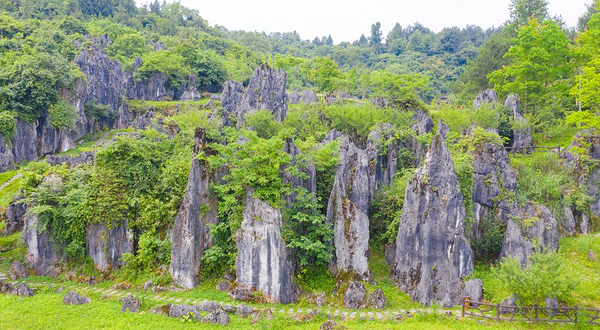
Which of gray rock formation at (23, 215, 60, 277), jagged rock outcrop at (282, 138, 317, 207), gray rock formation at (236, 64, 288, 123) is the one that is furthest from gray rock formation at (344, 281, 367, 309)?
gray rock formation at (236, 64, 288, 123)

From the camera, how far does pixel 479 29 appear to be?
125312 millimetres

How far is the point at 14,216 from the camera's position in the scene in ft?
82.5

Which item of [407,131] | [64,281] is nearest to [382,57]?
[407,131]

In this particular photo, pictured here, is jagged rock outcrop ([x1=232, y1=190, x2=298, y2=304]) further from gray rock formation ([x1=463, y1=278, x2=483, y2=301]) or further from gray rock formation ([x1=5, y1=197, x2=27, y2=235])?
gray rock formation ([x1=5, y1=197, x2=27, y2=235])

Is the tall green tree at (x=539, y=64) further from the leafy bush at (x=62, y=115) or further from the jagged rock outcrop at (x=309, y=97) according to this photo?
the leafy bush at (x=62, y=115)

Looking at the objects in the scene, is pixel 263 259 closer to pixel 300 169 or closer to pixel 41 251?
pixel 300 169

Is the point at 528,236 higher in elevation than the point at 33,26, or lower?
lower

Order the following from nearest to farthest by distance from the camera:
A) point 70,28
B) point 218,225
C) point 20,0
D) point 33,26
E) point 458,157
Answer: point 218,225 < point 458,157 < point 33,26 < point 70,28 < point 20,0

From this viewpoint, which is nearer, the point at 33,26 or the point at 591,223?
the point at 591,223

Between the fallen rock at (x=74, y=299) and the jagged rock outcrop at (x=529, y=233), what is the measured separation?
22589mm

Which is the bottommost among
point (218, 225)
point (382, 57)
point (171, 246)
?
point (171, 246)

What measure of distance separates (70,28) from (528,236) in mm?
80255

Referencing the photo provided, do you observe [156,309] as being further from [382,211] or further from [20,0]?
[20,0]

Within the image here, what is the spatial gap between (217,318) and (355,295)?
6.94 meters
